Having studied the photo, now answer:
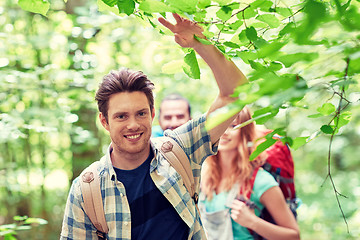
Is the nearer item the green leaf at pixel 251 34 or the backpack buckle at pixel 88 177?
the green leaf at pixel 251 34

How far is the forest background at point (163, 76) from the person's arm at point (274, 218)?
50cm

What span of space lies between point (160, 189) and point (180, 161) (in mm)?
210

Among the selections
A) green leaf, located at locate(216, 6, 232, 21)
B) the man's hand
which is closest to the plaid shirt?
the man's hand

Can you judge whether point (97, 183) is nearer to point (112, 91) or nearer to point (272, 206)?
point (112, 91)

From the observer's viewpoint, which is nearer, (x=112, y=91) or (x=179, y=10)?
(x=179, y=10)

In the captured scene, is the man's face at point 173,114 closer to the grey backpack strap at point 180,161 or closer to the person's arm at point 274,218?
the person's arm at point 274,218

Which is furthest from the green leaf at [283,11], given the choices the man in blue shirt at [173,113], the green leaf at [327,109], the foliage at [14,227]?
the man in blue shirt at [173,113]

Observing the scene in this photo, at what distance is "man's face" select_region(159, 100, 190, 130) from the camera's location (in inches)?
154

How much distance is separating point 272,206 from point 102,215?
4.94 feet

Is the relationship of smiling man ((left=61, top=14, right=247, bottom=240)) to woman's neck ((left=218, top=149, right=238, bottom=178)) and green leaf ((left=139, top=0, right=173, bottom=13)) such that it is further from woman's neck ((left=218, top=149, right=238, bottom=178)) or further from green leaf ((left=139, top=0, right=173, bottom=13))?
woman's neck ((left=218, top=149, right=238, bottom=178))

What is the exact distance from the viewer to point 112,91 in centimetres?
235

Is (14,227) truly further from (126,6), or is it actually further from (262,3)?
(262,3)

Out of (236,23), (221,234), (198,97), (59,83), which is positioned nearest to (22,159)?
(198,97)

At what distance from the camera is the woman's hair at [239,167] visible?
10.8 feet
